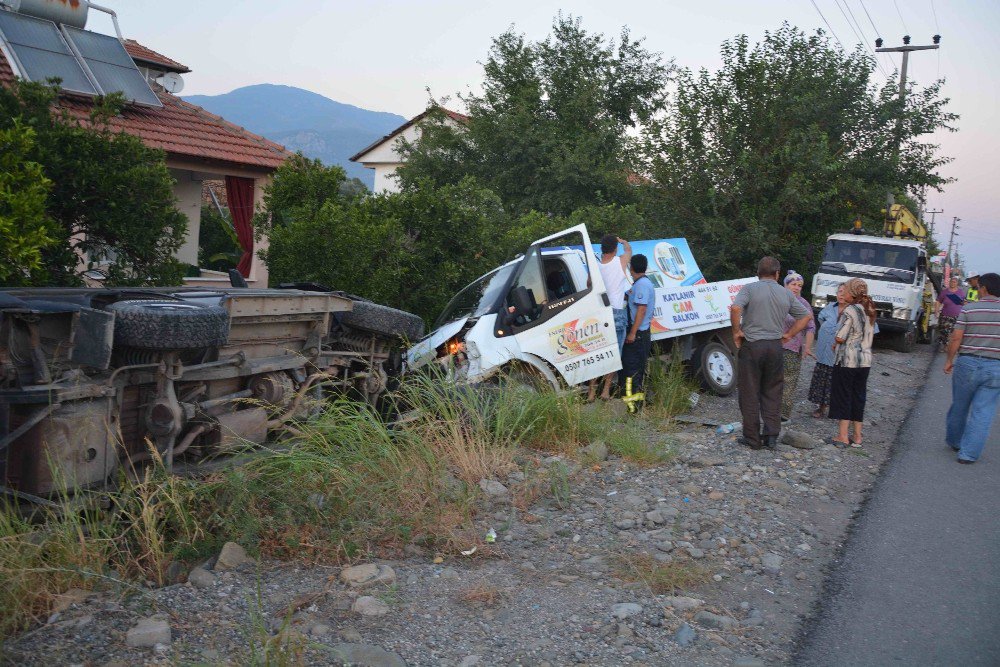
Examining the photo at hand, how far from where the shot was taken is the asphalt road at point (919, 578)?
4289 mm

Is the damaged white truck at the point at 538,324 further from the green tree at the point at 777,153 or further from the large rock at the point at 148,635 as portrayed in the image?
the green tree at the point at 777,153

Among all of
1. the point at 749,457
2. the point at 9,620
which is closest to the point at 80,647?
the point at 9,620

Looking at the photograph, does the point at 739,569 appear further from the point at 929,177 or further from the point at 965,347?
the point at 929,177

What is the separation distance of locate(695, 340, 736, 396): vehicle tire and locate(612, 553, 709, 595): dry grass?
6.08 m

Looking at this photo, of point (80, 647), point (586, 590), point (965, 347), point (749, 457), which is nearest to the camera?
point (80, 647)

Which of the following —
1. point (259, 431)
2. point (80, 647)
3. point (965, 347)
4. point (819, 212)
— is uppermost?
point (819, 212)

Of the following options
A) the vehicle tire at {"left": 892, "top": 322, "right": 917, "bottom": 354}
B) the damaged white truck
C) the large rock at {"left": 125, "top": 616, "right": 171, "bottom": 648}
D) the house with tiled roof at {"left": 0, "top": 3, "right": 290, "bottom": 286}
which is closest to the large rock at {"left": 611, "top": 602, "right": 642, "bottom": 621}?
the large rock at {"left": 125, "top": 616, "right": 171, "bottom": 648}

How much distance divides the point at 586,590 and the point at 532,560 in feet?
1.85

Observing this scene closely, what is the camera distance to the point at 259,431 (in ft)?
21.0

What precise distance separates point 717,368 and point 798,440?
2.77 metres

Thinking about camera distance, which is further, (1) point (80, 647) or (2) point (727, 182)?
(2) point (727, 182)

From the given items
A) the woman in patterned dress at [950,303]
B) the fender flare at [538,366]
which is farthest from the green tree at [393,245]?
the woman in patterned dress at [950,303]

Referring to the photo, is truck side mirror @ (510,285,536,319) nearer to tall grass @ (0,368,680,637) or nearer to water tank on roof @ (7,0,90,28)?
tall grass @ (0,368,680,637)

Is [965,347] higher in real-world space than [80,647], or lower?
higher
